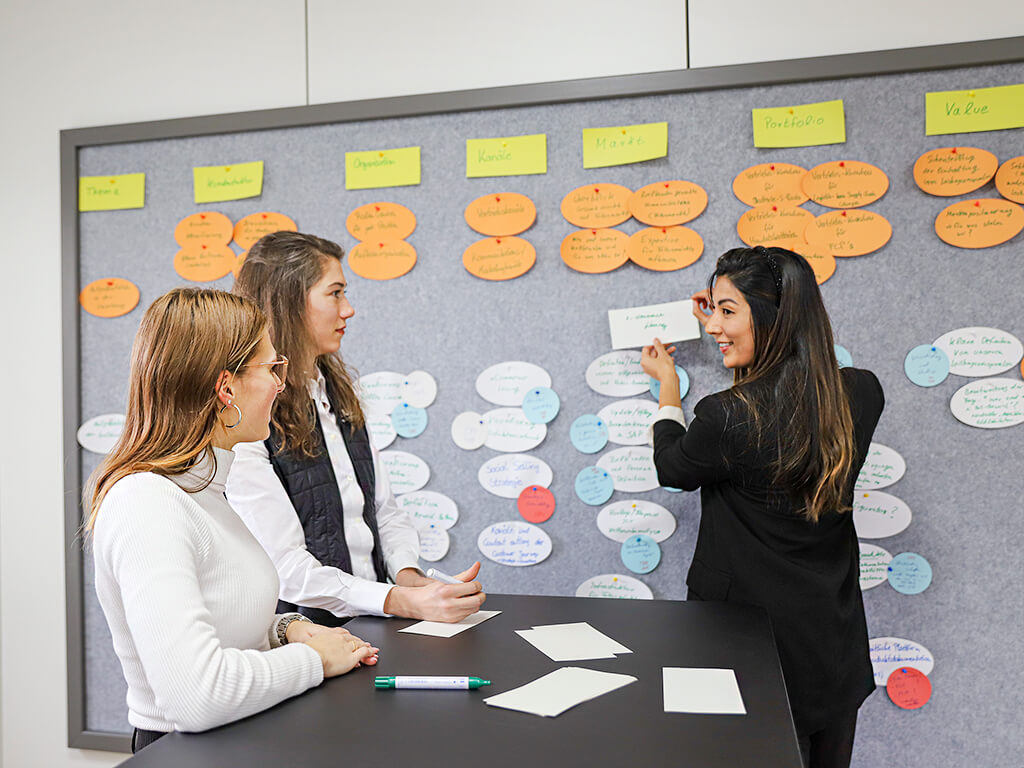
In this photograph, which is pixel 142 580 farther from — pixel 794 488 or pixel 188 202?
pixel 188 202

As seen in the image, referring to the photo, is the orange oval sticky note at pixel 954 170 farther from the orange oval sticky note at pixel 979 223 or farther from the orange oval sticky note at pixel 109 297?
the orange oval sticky note at pixel 109 297

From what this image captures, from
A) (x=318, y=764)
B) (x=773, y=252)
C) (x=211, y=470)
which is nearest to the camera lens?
(x=318, y=764)

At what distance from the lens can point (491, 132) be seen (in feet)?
6.78

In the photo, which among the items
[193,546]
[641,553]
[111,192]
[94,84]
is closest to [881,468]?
[641,553]

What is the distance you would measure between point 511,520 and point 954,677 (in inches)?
42.6

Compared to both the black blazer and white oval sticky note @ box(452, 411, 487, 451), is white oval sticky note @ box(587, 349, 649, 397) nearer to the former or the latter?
white oval sticky note @ box(452, 411, 487, 451)

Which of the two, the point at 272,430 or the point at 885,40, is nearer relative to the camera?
the point at 272,430

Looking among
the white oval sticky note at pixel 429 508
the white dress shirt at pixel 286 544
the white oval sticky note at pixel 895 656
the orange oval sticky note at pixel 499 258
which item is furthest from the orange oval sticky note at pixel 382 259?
the white oval sticky note at pixel 895 656

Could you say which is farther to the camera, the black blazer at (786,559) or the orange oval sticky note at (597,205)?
the orange oval sticky note at (597,205)

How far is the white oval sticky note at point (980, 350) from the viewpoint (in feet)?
5.94

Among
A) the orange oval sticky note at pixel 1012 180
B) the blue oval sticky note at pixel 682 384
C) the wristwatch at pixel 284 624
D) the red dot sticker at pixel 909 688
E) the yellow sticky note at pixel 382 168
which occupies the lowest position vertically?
the red dot sticker at pixel 909 688

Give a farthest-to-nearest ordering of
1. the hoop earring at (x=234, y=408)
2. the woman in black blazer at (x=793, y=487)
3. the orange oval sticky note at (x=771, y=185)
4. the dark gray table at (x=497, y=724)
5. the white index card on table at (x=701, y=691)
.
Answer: the orange oval sticky note at (x=771, y=185), the woman in black blazer at (x=793, y=487), the hoop earring at (x=234, y=408), the white index card on table at (x=701, y=691), the dark gray table at (x=497, y=724)

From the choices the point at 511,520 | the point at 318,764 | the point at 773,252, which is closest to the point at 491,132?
the point at 773,252

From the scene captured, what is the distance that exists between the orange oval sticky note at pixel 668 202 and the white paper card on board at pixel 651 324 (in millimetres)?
207
